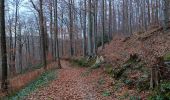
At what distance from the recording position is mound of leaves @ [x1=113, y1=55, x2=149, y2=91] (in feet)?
39.3

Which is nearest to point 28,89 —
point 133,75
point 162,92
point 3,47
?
point 3,47

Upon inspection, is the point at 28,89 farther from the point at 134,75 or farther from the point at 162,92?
the point at 162,92

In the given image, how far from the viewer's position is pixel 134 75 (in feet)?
45.3

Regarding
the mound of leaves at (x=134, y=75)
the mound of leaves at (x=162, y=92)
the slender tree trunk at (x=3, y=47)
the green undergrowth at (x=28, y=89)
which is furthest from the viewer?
the slender tree trunk at (x=3, y=47)

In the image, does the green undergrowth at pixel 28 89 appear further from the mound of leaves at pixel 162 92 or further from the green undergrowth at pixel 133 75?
the mound of leaves at pixel 162 92

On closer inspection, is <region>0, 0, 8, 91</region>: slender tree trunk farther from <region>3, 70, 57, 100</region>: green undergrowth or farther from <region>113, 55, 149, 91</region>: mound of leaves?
<region>113, 55, 149, 91</region>: mound of leaves

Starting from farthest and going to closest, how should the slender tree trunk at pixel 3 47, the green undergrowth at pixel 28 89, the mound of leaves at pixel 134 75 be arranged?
the slender tree trunk at pixel 3 47, the green undergrowth at pixel 28 89, the mound of leaves at pixel 134 75

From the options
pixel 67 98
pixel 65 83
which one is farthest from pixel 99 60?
pixel 67 98

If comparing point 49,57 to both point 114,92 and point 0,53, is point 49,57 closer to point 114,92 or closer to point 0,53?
point 0,53

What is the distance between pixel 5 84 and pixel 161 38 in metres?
12.5

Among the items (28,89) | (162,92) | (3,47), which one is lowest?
(28,89)

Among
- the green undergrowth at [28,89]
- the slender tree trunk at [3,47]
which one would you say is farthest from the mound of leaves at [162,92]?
the slender tree trunk at [3,47]

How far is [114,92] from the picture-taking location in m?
12.9

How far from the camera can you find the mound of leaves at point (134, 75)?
12.0 m
